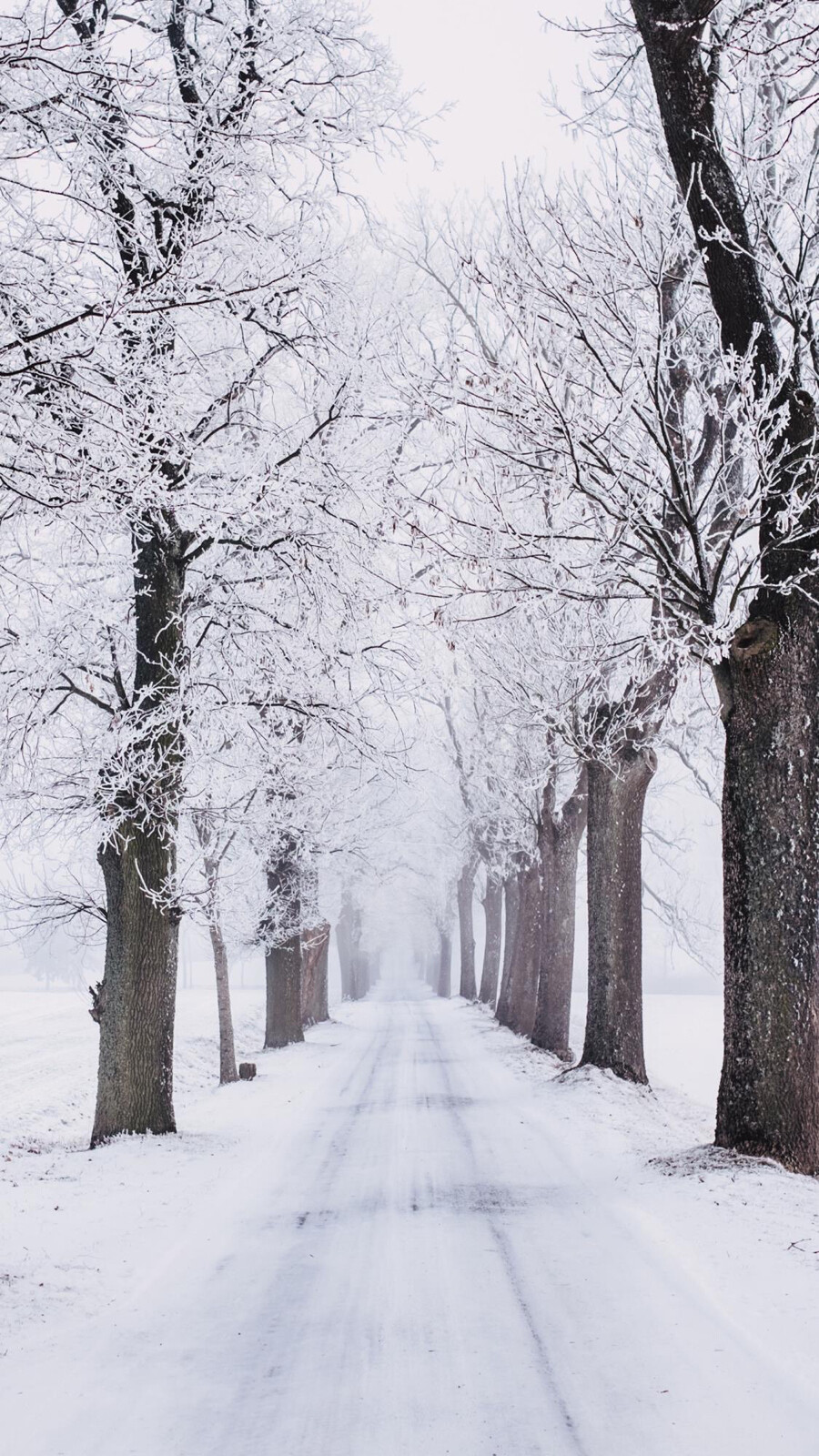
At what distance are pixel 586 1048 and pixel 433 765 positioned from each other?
24.0 meters

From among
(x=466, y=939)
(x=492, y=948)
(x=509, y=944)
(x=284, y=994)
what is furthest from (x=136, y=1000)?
(x=466, y=939)

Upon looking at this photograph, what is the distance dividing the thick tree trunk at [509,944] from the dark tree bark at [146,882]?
1578 cm

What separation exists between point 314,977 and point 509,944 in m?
6.01

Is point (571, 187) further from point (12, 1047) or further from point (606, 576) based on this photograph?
point (12, 1047)

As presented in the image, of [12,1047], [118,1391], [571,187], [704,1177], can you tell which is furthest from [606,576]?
[12,1047]

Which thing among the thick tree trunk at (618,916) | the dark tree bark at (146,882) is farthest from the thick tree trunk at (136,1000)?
the thick tree trunk at (618,916)

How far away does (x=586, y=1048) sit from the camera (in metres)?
12.6

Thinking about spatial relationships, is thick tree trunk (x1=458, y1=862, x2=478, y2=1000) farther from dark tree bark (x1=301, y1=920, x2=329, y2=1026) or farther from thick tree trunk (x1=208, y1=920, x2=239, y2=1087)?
thick tree trunk (x1=208, y1=920, x2=239, y2=1087)

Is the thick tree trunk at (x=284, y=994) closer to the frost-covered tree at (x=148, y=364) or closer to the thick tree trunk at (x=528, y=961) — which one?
the thick tree trunk at (x=528, y=961)

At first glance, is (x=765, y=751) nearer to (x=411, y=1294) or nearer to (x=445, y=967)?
(x=411, y=1294)

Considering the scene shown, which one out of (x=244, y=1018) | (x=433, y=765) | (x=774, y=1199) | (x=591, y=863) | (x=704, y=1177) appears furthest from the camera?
(x=433, y=765)

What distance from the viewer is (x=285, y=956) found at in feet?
65.7

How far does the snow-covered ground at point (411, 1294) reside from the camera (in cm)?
344

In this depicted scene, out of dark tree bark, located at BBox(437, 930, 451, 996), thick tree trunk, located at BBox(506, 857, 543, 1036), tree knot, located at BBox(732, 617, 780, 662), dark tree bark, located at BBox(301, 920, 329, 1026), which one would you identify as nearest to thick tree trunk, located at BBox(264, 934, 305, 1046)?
dark tree bark, located at BBox(301, 920, 329, 1026)
